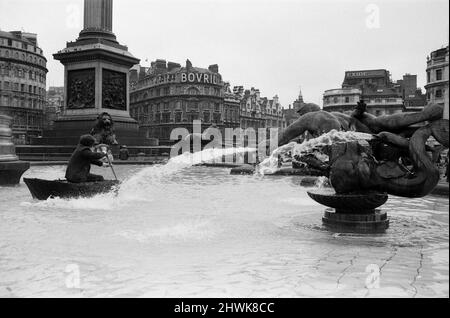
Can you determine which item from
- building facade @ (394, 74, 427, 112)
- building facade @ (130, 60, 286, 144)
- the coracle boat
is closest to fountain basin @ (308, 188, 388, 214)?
the coracle boat

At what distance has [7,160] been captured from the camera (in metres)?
17.0

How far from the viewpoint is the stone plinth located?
8429 mm

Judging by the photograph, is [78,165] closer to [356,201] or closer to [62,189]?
[62,189]

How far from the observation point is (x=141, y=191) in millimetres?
15398

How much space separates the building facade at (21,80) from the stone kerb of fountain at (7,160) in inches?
2830

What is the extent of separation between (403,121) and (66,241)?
5991mm

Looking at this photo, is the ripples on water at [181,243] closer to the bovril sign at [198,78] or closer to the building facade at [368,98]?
the building facade at [368,98]

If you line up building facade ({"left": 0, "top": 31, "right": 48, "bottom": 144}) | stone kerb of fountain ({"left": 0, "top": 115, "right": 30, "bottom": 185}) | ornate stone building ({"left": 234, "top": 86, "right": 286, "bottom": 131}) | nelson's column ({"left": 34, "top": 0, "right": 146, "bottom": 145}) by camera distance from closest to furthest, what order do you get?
stone kerb of fountain ({"left": 0, "top": 115, "right": 30, "bottom": 185}) → nelson's column ({"left": 34, "top": 0, "right": 146, "bottom": 145}) → building facade ({"left": 0, "top": 31, "right": 48, "bottom": 144}) → ornate stone building ({"left": 234, "top": 86, "right": 286, "bottom": 131})

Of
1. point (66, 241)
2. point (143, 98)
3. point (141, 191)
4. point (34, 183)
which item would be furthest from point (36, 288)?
point (143, 98)

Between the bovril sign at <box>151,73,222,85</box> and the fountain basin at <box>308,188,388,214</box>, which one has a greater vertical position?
the bovril sign at <box>151,73,222,85</box>

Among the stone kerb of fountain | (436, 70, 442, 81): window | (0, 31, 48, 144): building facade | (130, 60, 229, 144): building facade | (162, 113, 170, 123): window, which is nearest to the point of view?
the stone kerb of fountain

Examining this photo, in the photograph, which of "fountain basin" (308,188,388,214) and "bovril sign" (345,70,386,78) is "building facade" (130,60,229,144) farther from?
"fountain basin" (308,188,388,214)

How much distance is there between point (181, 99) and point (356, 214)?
9205cm

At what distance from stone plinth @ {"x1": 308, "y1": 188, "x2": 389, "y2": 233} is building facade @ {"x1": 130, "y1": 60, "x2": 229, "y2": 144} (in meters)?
87.5
